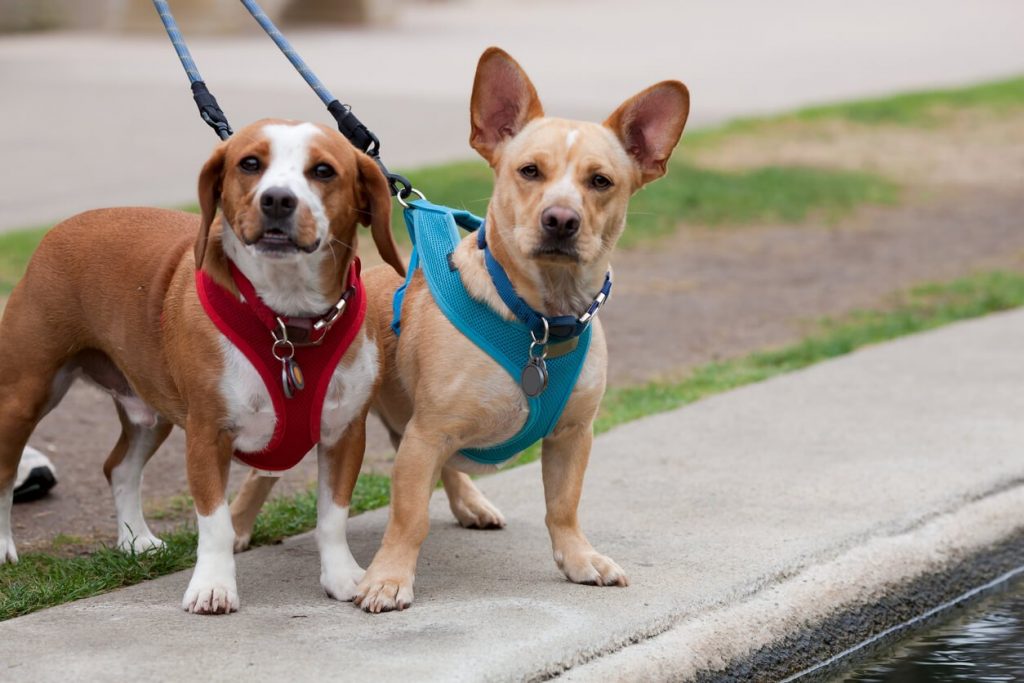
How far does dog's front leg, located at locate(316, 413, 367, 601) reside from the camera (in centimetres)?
442

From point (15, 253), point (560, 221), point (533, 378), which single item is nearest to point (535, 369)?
point (533, 378)

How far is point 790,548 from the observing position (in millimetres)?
4980

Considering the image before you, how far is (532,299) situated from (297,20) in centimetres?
2286

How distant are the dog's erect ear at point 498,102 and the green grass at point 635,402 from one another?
60.4 inches

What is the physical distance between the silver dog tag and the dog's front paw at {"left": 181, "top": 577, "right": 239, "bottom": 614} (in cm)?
95

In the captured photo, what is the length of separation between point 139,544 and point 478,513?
1.07 m

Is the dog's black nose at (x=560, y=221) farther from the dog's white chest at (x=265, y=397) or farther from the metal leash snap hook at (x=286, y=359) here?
the metal leash snap hook at (x=286, y=359)

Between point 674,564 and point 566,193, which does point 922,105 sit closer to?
point 674,564

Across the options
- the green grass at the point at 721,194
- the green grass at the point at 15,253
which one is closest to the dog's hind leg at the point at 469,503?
the green grass at the point at 15,253

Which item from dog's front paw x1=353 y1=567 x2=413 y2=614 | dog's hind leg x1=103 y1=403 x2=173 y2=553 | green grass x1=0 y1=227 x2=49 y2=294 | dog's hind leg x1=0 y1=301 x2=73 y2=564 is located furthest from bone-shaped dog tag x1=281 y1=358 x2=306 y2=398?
green grass x1=0 y1=227 x2=49 y2=294

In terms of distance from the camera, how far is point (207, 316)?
4.23 m

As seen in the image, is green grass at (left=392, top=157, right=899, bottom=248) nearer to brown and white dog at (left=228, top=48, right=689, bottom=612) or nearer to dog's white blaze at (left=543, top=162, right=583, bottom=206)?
brown and white dog at (left=228, top=48, right=689, bottom=612)

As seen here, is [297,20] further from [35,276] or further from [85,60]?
[35,276]

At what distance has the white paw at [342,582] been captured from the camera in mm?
4434
